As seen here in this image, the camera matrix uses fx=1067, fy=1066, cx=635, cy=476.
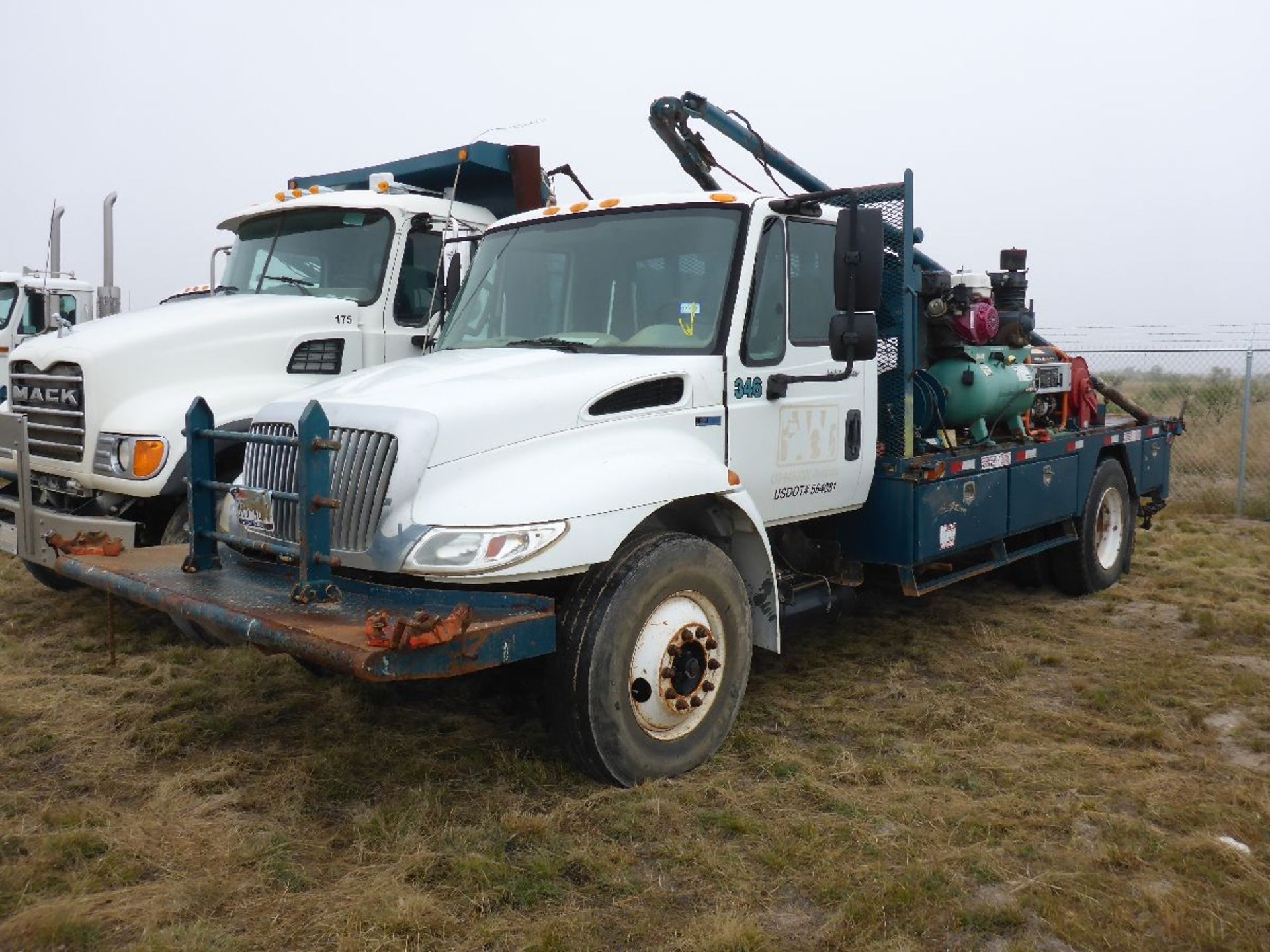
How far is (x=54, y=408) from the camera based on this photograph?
652 cm

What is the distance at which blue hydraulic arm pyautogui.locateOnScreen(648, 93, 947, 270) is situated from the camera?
7.21 meters

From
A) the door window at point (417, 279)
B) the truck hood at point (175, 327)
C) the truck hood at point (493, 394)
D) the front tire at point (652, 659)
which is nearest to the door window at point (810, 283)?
the truck hood at point (493, 394)

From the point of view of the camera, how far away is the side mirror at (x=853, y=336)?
478 cm

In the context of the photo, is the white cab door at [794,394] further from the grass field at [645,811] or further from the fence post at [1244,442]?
the fence post at [1244,442]

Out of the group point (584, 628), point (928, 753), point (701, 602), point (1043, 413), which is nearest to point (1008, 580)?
point (1043, 413)

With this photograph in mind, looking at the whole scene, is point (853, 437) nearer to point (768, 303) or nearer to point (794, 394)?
point (794, 394)

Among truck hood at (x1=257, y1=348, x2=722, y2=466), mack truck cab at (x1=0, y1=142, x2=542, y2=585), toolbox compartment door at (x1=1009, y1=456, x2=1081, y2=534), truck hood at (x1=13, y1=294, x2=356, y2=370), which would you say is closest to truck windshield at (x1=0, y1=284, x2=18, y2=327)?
mack truck cab at (x1=0, y1=142, x2=542, y2=585)

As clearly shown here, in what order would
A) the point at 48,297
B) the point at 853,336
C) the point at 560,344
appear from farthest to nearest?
the point at 48,297 < the point at 560,344 < the point at 853,336

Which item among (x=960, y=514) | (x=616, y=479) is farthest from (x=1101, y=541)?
(x=616, y=479)

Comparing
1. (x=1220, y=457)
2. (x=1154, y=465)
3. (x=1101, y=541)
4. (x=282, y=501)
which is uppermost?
(x=282, y=501)

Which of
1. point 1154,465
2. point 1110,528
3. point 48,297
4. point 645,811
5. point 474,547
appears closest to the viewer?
point 474,547

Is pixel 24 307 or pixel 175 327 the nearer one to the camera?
pixel 175 327

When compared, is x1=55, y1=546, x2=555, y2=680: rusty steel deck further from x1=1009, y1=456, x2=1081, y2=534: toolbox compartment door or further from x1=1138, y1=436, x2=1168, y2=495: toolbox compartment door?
x1=1138, y1=436, x2=1168, y2=495: toolbox compartment door

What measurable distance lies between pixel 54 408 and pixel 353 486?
350 cm
